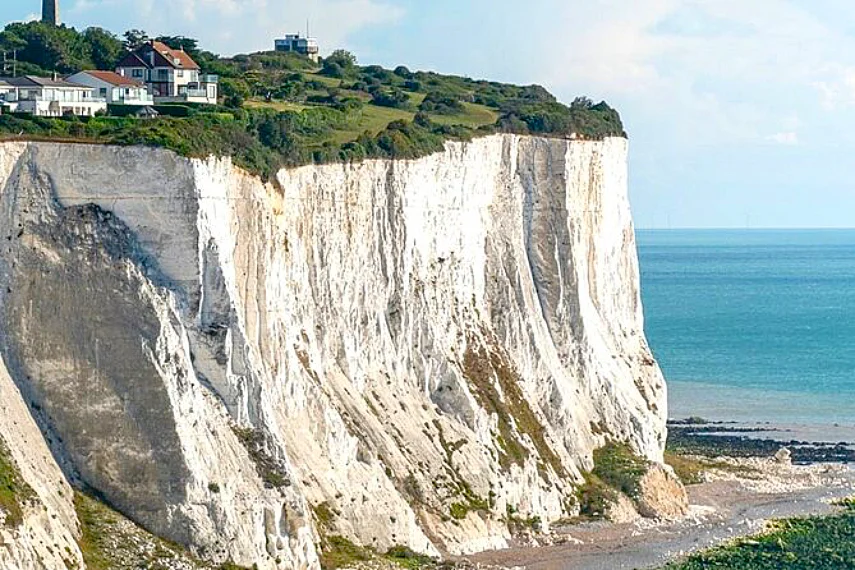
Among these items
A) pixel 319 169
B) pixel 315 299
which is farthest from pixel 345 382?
pixel 319 169

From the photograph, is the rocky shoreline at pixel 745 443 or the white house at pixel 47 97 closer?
the white house at pixel 47 97

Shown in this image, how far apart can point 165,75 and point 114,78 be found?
361cm

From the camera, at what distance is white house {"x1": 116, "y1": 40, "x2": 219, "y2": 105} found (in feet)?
Answer: 229

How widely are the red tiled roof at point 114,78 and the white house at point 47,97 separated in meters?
1.06

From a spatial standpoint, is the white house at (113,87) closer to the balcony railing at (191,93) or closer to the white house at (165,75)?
the white house at (165,75)

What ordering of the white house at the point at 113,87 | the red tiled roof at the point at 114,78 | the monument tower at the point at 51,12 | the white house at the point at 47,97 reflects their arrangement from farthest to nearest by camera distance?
the monument tower at the point at 51,12 → the red tiled roof at the point at 114,78 → the white house at the point at 113,87 → the white house at the point at 47,97

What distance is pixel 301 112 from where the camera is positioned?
232ft

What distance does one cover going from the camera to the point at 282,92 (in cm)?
7856

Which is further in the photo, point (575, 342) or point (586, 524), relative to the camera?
point (575, 342)

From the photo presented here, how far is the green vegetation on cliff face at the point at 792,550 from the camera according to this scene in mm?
62875

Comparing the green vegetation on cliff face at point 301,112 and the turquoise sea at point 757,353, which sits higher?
the green vegetation on cliff face at point 301,112

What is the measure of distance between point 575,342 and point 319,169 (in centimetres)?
1661

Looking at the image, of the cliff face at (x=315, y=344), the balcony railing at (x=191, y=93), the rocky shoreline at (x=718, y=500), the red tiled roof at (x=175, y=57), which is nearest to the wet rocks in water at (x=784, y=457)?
the rocky shoreline at (x=718, y=500)

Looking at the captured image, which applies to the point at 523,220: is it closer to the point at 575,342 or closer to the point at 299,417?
the point at 575,342
